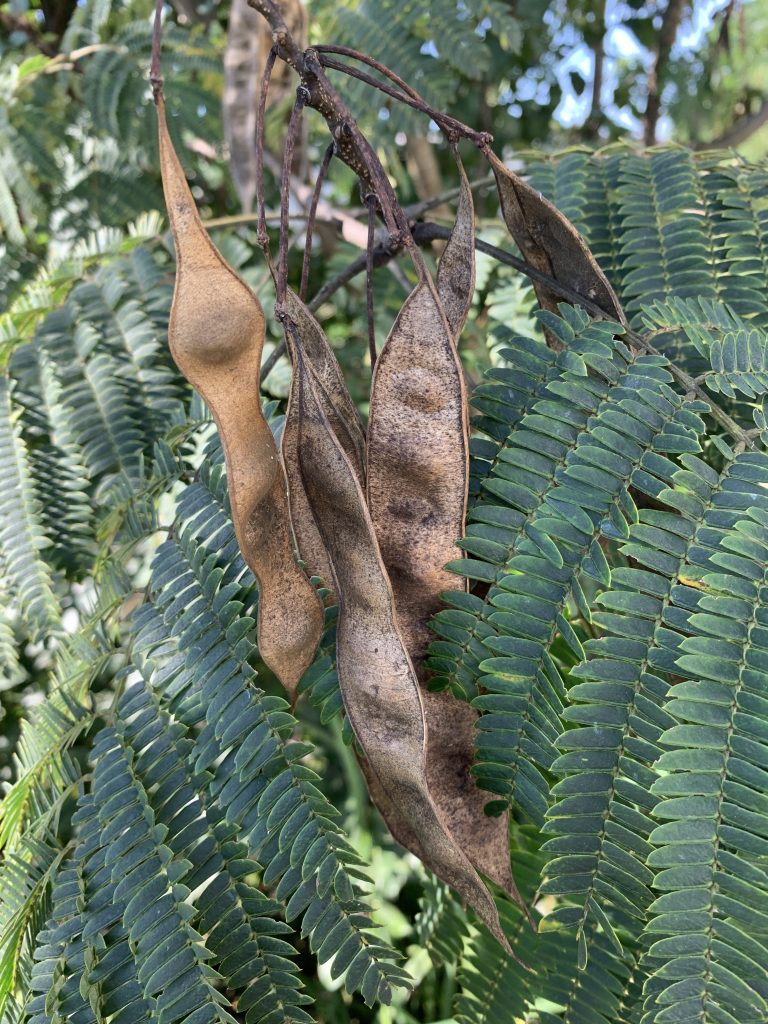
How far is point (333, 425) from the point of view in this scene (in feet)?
3.31

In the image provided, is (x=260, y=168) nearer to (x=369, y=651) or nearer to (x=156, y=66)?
(x=156, y=66)

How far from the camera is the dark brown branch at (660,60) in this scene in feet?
9.93

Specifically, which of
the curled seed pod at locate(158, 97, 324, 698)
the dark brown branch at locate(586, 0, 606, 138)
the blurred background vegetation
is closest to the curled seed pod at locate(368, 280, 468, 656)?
the curled seed pod at locate(158, 97, 324, 698)

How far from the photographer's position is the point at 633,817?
0.86 metres

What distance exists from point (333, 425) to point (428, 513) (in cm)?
15

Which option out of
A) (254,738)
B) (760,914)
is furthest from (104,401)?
(760,914)

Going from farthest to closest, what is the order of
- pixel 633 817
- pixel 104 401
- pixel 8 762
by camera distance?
pixel 8 762 → pixel 104 401 → pixel 633 817

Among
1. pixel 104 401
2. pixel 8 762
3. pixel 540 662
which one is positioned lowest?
pixel 8 762

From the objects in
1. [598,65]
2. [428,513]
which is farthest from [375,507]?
[598,65]

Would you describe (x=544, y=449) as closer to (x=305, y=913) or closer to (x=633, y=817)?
(x=633, y=817)

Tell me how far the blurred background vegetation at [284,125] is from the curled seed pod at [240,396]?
2.57ft

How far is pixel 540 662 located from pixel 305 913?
38cm

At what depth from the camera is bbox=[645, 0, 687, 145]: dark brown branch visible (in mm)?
3025

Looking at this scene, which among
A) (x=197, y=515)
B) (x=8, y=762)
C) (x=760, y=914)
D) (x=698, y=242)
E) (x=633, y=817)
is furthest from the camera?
(x=8, y=762)
